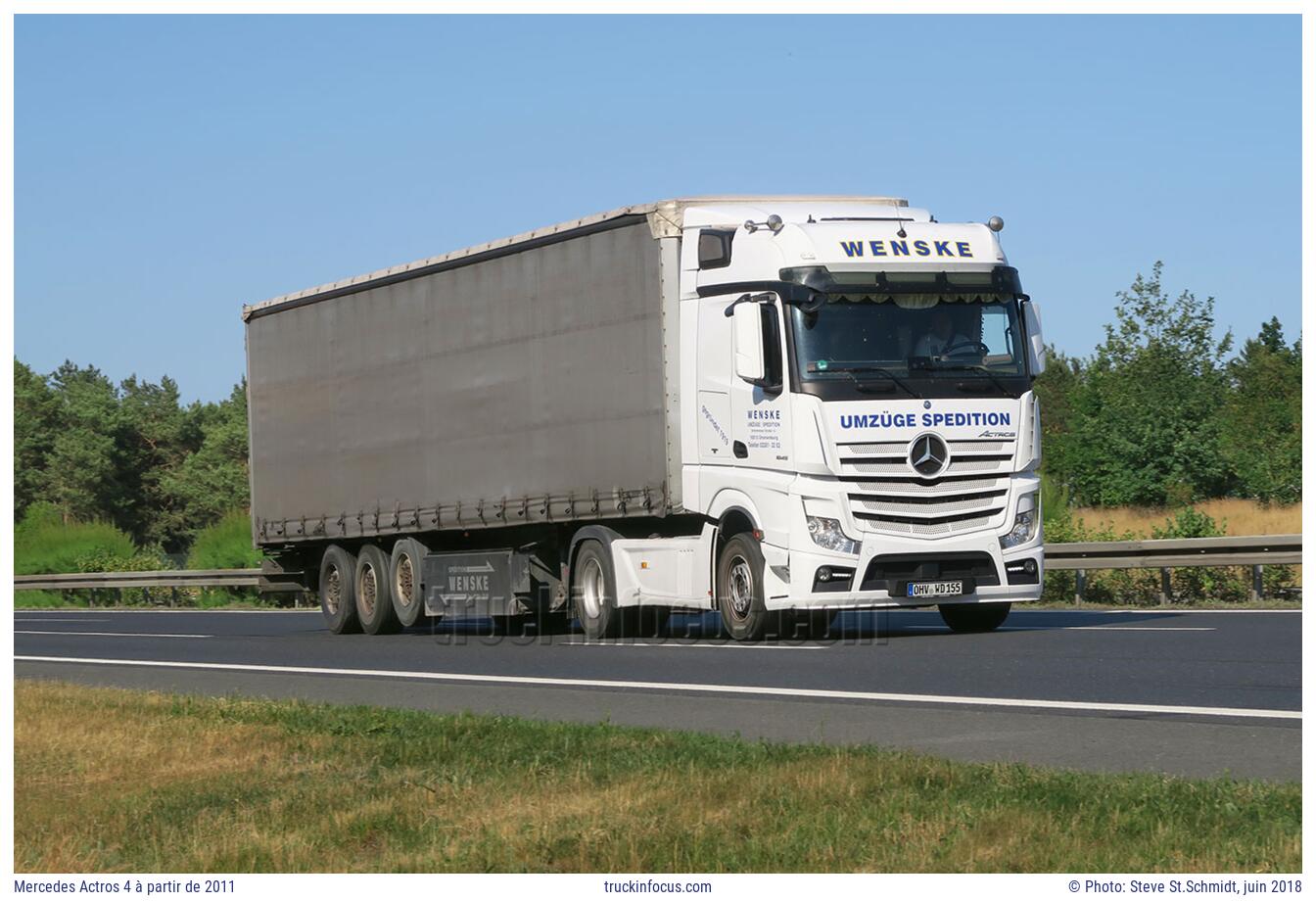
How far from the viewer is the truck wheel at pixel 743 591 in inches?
717

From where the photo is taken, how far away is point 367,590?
971 inches

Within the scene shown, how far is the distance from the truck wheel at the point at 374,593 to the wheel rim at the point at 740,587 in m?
6.59

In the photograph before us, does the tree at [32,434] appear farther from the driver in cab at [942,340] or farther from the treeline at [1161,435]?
the driver in cab at [942,340]

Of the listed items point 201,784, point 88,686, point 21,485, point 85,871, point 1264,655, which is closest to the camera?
point 85,871

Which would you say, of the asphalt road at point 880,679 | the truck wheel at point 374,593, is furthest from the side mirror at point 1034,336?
the truck wheel at point 374,593

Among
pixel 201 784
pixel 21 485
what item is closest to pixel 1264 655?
pixel 201 784

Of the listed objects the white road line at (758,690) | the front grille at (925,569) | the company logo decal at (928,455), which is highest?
the company logo decal at (928,455)

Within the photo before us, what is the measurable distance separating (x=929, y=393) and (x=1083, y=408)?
193 ft

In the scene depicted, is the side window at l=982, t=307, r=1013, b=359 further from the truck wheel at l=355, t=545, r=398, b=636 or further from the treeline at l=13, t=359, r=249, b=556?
the treeline at l=13, t=359, r=249, b=556

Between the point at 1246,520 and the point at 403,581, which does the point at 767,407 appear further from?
the point at 1246,520

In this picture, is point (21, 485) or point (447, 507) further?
point (21, 485)

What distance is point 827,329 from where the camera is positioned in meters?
17.7

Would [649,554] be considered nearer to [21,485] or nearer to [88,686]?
[88,686]

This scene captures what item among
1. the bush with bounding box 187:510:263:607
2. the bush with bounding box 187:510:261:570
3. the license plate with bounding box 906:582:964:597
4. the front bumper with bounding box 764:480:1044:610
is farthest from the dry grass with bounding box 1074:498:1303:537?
the bush with bounding box 187:510:261:570
